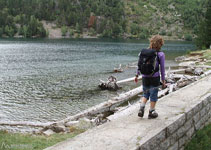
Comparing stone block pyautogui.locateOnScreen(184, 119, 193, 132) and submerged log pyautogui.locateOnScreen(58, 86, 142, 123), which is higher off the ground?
stone block pyautogui.locateOnScreen(184, 119, 193, 132)

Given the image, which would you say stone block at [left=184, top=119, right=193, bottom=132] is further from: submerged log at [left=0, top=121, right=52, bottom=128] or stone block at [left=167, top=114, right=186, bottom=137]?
submerged log at [left=0, top=121, right=52, bottom=128]

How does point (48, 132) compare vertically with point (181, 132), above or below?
below

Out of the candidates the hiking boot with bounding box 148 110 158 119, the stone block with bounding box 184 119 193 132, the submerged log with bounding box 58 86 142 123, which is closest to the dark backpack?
the hiking boot with bounding box 148 110 158 119

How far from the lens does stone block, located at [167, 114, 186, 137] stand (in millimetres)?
7824

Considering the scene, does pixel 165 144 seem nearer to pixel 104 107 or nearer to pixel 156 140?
pixel 156 140

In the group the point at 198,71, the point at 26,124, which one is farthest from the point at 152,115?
the point at 198,71

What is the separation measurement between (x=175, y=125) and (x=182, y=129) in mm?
655

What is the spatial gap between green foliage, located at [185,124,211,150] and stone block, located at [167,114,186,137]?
98 cm

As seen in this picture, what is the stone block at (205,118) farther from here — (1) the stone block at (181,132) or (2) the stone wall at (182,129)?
(1) the stone block at (181,132)

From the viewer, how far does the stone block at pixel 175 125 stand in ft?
25.7

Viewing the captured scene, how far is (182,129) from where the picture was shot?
8.64m

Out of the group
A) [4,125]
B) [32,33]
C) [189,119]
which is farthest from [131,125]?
[32,33]

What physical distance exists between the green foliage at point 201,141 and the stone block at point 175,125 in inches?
38.5

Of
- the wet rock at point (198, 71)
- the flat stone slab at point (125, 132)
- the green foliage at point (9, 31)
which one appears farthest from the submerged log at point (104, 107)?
the green foliage at point (9, 31)
